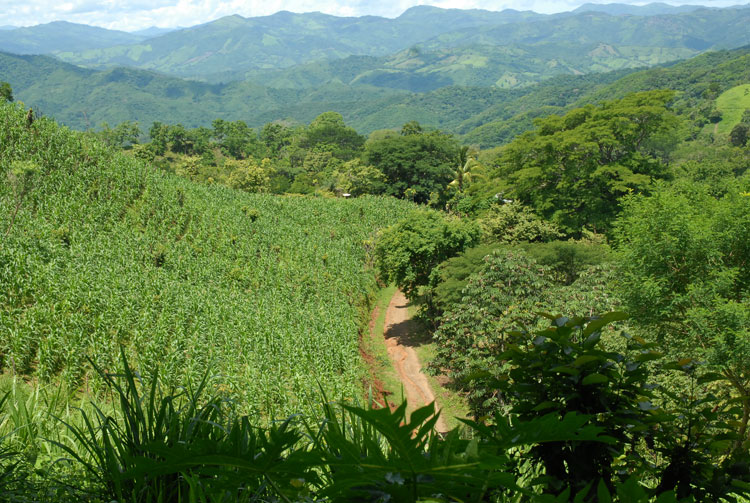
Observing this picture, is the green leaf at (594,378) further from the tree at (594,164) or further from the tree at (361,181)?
the tree at (361,181)

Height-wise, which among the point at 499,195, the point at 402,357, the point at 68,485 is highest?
the point at 68,485

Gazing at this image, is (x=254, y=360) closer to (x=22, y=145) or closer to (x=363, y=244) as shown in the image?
(x=363, y=244)

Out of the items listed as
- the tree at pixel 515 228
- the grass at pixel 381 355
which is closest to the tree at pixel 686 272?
the grass at pixel 381 355

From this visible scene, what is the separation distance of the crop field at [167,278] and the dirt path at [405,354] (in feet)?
4.71

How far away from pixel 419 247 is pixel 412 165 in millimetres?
24597

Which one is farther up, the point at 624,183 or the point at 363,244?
the point at 624,183

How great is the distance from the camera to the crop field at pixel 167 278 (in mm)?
10117

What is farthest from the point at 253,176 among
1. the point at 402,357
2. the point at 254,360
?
the point at 254,360

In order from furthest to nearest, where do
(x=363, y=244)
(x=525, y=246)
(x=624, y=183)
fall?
(x=363, y=244)
(x=624, y=183)
(x=525, y=246)

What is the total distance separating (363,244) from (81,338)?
1634cm

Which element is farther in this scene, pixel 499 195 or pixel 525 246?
pixel 499 195

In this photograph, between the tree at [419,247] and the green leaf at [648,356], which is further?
the tree at [419,247]

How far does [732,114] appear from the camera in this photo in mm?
83875

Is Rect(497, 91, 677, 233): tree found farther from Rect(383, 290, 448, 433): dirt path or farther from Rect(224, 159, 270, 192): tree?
Rect(224, 159, 270, 192): tree
